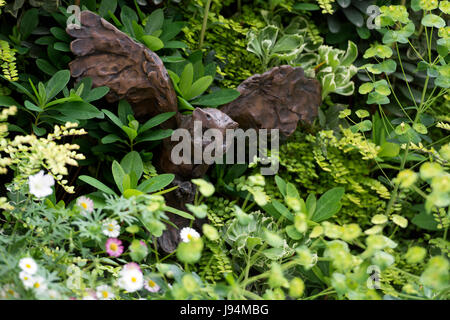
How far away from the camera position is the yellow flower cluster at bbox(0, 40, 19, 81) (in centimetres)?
193

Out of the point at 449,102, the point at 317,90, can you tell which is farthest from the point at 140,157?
the point at 449,102

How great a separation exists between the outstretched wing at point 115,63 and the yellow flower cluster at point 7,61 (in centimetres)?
23

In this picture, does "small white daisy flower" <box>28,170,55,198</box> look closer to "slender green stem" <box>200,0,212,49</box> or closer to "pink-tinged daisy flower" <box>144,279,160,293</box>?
"pink-tinged daisy flower" <box>144,279,160,293</box>

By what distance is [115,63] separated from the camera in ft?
6.64

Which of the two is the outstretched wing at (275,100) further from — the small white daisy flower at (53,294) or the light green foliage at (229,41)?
the small white daisy flower at (53,294)

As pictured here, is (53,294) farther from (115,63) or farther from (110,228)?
(115,63)

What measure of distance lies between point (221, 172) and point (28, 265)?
115 centimetres

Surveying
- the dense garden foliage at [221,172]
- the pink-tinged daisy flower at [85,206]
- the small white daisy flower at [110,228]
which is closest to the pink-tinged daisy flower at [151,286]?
the dense garden foliage at [221,172]

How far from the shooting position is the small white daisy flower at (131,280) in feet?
4.50

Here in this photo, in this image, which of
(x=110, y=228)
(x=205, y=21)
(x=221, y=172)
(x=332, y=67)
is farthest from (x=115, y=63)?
(x=332, y=67)

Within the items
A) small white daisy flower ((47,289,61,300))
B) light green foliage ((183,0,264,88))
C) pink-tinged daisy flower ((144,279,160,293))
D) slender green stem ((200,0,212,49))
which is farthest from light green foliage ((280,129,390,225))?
small white daisy flower ((47,289,61,300))

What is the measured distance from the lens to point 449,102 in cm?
269

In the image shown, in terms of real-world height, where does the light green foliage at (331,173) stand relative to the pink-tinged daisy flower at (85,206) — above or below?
below

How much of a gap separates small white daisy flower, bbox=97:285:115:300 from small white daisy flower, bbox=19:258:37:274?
0.21 m
